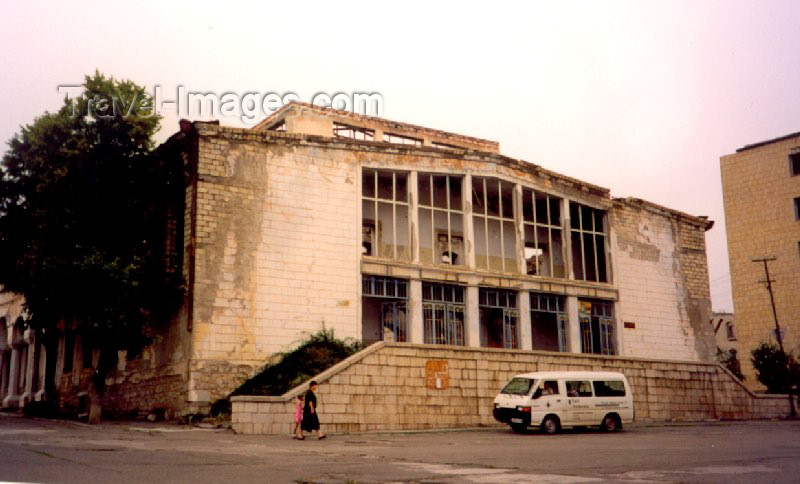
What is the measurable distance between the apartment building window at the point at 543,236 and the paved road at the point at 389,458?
51.0 ft

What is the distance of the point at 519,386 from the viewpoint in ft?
75.9

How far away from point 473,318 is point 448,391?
652cm

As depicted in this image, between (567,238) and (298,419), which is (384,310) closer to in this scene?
(567,238)

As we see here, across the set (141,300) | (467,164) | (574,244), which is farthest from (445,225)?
(141,300)

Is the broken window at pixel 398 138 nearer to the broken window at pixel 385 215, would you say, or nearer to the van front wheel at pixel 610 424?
the broken window at pixel 385 215

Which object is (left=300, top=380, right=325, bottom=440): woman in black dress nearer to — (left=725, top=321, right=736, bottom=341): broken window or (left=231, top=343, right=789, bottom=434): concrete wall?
(left=231, top=343, right=789, bottom=434): concrete wall

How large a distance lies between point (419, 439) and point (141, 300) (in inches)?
420

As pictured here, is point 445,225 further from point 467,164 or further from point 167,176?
point 167,176

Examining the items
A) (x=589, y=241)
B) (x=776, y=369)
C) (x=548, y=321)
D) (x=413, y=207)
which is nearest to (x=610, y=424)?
(x=413, y=207)

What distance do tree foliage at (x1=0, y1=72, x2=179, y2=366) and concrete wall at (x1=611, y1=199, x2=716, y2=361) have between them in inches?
812

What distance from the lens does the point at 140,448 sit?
14977 millimetres

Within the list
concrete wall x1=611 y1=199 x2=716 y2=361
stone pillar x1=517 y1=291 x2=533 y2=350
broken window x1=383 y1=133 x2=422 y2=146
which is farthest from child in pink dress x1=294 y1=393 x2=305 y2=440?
broken window x1=383 y1=133 x2=422 y2=146

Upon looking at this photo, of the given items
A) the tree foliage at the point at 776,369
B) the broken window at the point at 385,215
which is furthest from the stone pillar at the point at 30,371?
the tree foliage at the point at 776,369

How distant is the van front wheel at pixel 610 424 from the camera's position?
2370 cm
